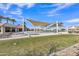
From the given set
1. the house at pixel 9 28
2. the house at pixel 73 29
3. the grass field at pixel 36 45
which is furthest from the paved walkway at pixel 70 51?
the house at pixel 9 28

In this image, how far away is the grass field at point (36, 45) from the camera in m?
2.44

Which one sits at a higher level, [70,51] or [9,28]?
[9,28]

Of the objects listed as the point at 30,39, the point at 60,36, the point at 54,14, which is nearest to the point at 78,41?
the point at 60,36

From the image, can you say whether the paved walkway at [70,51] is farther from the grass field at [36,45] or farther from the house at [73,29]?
the house at [73,29]

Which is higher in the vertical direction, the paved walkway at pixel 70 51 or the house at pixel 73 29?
the house at pixel 73 29

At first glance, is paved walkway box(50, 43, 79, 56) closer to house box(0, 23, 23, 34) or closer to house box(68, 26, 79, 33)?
house box(68, 26, 79, 33)

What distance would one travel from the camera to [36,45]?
2.47m

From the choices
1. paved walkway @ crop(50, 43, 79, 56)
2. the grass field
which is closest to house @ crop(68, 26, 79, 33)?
the grass field

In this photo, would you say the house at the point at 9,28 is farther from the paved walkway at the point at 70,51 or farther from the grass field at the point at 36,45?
the paved walkway at the point at 70,51

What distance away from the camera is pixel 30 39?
8.25ft

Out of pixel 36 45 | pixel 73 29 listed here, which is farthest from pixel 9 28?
pixel 73 29

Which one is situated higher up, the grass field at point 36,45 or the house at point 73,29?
the house at point 73,29

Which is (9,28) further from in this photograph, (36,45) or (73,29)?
(73,29)

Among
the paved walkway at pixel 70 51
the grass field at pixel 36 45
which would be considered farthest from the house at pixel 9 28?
the paved walkway at pixel 70 51
